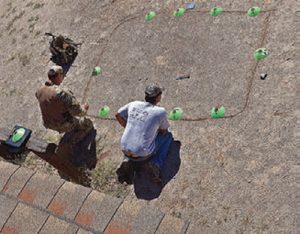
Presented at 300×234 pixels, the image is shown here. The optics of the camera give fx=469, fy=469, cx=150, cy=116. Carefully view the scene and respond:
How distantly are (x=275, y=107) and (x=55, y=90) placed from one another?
3.64m

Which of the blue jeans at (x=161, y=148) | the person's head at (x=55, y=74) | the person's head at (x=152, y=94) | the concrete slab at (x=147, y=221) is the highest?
the concrete slab at (x=147, y=221)

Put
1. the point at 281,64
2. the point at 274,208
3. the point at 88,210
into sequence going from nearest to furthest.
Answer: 1. the point at 88,210
2. the point at 274,208
3. the point at 281,64

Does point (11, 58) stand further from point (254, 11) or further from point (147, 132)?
point (254, 11)

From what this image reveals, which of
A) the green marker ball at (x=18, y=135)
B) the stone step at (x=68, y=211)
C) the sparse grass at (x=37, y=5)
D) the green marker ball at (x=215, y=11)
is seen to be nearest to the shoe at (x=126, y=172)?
the green marker ball at (x=18, y=135)

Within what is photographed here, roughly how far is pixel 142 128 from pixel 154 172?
0.78m

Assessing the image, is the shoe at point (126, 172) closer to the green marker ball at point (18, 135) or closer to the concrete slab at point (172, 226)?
the green marker ball at point (18, 135)

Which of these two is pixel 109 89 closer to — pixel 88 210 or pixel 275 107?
pixel 275 107

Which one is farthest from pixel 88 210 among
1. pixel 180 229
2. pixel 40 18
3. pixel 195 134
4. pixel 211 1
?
pixel 40 18

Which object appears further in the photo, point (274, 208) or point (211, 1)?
point (211, 1)

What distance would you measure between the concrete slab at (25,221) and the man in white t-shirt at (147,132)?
2786 millimetres

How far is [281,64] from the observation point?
822 centimetres

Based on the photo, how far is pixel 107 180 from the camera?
26.5 feet

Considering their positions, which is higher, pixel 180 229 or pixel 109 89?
pixel 180 229

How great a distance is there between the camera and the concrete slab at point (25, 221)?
4.45 metres
